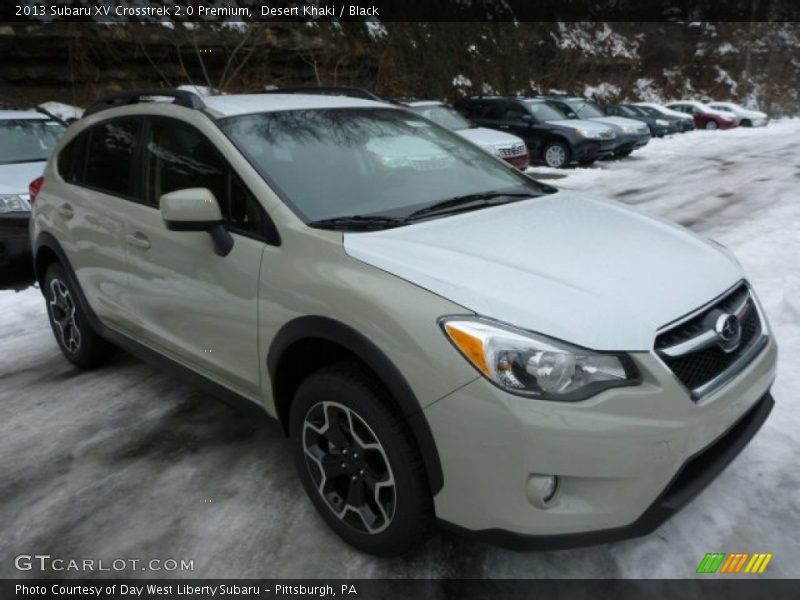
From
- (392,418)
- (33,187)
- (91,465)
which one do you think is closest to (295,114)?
(392,418)

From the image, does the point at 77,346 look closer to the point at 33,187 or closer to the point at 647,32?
the point at 33,187

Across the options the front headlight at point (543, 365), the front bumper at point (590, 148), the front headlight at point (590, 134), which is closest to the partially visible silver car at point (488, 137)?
the front bumper at point (590, 148)

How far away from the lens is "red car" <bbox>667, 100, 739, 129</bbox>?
2691 cm

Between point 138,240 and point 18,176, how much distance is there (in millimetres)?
4794

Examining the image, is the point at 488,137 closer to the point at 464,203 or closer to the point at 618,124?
the point at 618,124

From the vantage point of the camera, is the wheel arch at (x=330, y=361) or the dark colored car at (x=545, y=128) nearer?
the wheel arch at (x=330, y=361)

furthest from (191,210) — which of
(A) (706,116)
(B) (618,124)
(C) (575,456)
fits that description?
(A) (706,116)

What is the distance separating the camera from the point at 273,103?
3.39 metres

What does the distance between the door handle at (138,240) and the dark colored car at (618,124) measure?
13.4 meters

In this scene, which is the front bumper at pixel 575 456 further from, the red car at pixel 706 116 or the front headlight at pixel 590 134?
the red car at pixel 706 116

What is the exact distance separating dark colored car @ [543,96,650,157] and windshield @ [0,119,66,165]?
11.5 metres

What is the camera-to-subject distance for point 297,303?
247 cm

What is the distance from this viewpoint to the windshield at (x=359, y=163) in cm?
283

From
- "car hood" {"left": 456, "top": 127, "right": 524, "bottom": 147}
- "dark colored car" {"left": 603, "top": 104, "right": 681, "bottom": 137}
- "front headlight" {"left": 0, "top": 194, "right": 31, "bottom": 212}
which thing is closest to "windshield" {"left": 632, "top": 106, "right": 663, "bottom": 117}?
"dark colored car" {"left": 603, "top": 104, "right": 681, "bottom": 137}
